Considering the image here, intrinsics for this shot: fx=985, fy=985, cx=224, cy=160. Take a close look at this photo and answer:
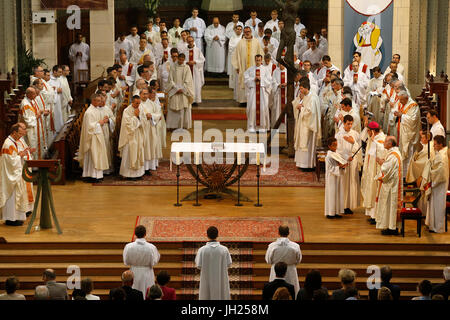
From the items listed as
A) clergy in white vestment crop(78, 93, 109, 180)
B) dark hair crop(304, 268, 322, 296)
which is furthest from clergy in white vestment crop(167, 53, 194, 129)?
dark hair crop(304, 268, 322, 296)

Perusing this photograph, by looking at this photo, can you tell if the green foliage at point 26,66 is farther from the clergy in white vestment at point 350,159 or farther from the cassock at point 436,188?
the cassock at point 436,188

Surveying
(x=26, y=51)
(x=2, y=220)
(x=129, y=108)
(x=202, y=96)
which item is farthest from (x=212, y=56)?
(x=2, y=220)

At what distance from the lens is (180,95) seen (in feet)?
68.5

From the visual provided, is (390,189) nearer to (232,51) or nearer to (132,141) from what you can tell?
(132,141)

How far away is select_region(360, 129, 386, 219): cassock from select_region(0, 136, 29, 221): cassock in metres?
5.02

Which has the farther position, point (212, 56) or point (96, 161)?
point (212, 56)

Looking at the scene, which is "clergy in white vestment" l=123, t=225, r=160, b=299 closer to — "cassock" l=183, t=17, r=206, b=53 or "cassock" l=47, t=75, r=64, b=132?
"cassock" l=47, t=75, r=64, b=132

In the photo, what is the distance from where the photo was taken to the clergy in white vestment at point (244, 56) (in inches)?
869

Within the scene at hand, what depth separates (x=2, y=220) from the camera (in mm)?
14664

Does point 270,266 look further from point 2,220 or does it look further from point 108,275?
point 2,220

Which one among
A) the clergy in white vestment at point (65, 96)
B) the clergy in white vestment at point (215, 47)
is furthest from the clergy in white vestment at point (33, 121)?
the clergy in white vestment at point (215, 47)

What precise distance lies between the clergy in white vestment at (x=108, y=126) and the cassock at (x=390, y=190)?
539 cm

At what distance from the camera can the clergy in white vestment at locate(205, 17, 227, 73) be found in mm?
24375

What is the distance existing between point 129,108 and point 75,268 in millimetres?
4543
